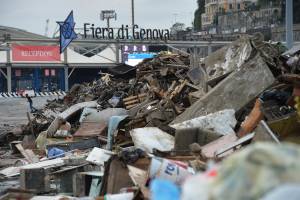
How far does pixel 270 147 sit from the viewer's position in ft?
7.77

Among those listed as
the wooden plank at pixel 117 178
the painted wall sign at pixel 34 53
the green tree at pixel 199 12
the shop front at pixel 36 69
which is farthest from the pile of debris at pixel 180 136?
the green tree at pixel 199 12

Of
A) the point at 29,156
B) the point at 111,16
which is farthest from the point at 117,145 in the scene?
the point at 111,16

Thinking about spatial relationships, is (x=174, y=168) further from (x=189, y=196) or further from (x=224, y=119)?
(x=224, y=119)

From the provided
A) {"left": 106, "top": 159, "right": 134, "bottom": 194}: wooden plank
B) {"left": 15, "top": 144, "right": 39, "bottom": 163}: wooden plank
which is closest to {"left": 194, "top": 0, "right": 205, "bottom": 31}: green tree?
{"left": 15, "top": 144, "right": 39, "bottom": 163}: wooden plank

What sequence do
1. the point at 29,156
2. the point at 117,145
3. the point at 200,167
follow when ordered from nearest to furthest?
the point at 200,167 → the point at 117,145 → the point at 29,156

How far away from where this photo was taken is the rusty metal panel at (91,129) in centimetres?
1397

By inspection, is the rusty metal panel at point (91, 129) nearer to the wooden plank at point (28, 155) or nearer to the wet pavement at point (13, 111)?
the wooden plank at point (28, 155)

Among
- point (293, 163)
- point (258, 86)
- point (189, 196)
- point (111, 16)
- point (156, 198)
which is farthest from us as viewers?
point (111, 16)

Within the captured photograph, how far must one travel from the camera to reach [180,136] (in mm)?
9570

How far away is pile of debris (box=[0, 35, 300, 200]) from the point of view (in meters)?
2.40

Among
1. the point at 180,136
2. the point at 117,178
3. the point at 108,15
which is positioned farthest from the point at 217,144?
the point at 108,15

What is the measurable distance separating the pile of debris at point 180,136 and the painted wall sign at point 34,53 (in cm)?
2647

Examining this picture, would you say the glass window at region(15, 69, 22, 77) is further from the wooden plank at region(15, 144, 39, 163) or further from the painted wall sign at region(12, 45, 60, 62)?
the wooden plank at region(15, 144, 39, 163)

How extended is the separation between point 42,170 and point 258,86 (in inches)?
171
